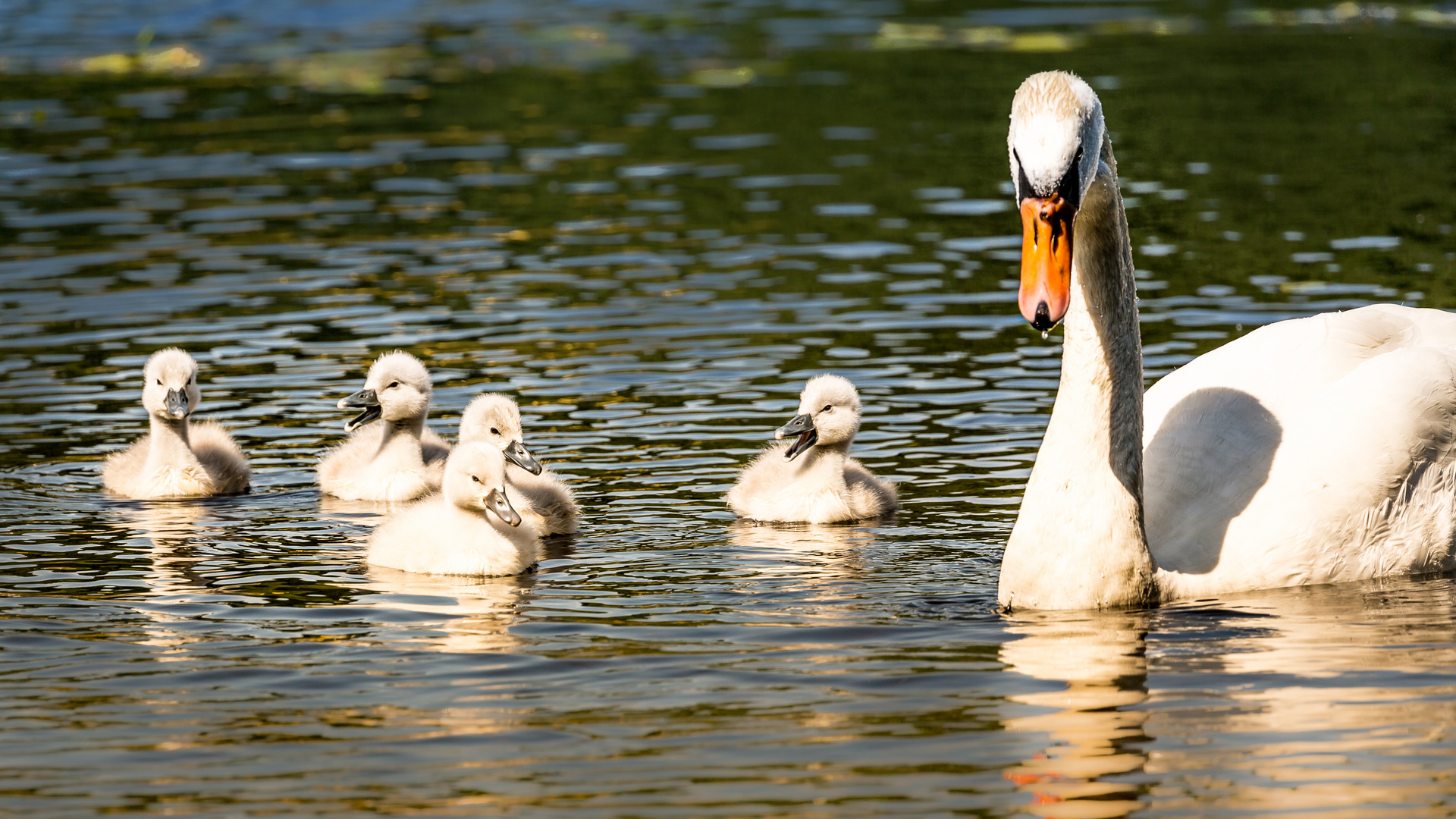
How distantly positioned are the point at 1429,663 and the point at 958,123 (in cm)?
2034

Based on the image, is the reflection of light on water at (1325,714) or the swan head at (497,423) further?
the swan head at (497,423)

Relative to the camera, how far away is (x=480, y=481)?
33.4 ft

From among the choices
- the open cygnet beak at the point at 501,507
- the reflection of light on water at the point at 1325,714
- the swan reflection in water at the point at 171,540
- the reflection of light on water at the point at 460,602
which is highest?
the open cygnet beak at the point at 501,507

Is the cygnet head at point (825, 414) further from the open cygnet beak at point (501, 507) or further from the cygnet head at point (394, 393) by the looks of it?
the cygnet head at point (394, 393)

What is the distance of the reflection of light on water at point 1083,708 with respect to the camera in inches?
265

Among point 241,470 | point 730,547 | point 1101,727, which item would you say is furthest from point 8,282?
point 1101,727

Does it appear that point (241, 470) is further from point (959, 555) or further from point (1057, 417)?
point (1057, 417)

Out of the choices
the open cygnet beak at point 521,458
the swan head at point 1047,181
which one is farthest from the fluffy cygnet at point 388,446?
the swan head at point 1047,181

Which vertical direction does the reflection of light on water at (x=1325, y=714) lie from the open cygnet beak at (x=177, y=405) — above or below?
below

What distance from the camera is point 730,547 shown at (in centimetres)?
1063

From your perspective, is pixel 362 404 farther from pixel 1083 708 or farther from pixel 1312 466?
pixel 1083 708

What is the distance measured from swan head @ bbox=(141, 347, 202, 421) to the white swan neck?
5711 mm

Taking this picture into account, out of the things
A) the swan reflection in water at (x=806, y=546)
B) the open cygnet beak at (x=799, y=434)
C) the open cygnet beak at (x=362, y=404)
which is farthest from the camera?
the open cygnet beak at (x=362, y=404)

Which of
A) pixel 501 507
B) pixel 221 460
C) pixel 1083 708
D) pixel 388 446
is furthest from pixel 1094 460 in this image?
pixel 221 460
